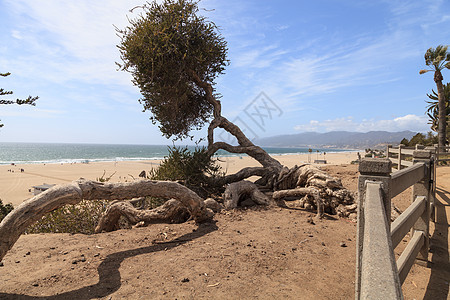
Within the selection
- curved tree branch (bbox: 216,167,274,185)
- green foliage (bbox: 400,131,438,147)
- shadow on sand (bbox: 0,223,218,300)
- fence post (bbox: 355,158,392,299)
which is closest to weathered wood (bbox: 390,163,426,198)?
fence post (bbox: 355,158,392,299)

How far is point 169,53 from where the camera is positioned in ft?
28.0

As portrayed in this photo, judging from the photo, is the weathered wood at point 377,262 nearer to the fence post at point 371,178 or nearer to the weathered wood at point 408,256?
the fence post at point 371,178

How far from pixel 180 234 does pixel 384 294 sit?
186 inches

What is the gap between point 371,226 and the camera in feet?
5.49

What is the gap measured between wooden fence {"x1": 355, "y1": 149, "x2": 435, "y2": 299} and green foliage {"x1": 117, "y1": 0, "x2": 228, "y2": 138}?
7353 millimetres

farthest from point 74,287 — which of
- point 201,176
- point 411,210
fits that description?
point 201,176

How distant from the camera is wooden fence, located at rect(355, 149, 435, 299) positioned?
117cm

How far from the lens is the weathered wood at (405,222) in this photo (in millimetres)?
2754

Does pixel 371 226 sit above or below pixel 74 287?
above

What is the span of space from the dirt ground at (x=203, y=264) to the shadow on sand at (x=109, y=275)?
0.04 ft

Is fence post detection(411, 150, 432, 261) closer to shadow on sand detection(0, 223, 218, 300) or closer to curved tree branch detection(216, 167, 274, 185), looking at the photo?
shadow on sand detection(0, 223, 218, 300)

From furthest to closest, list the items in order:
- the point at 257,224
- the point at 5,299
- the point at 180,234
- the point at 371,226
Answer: the point at 257,224, the point at 180,234, the point at 5,299, the point at 371,226

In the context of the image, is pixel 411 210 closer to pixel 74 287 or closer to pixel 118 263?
pixel 118 263

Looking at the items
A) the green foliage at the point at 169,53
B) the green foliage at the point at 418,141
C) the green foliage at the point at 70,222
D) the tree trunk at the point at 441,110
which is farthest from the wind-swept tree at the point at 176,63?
the green foliage at the point at 418,141
